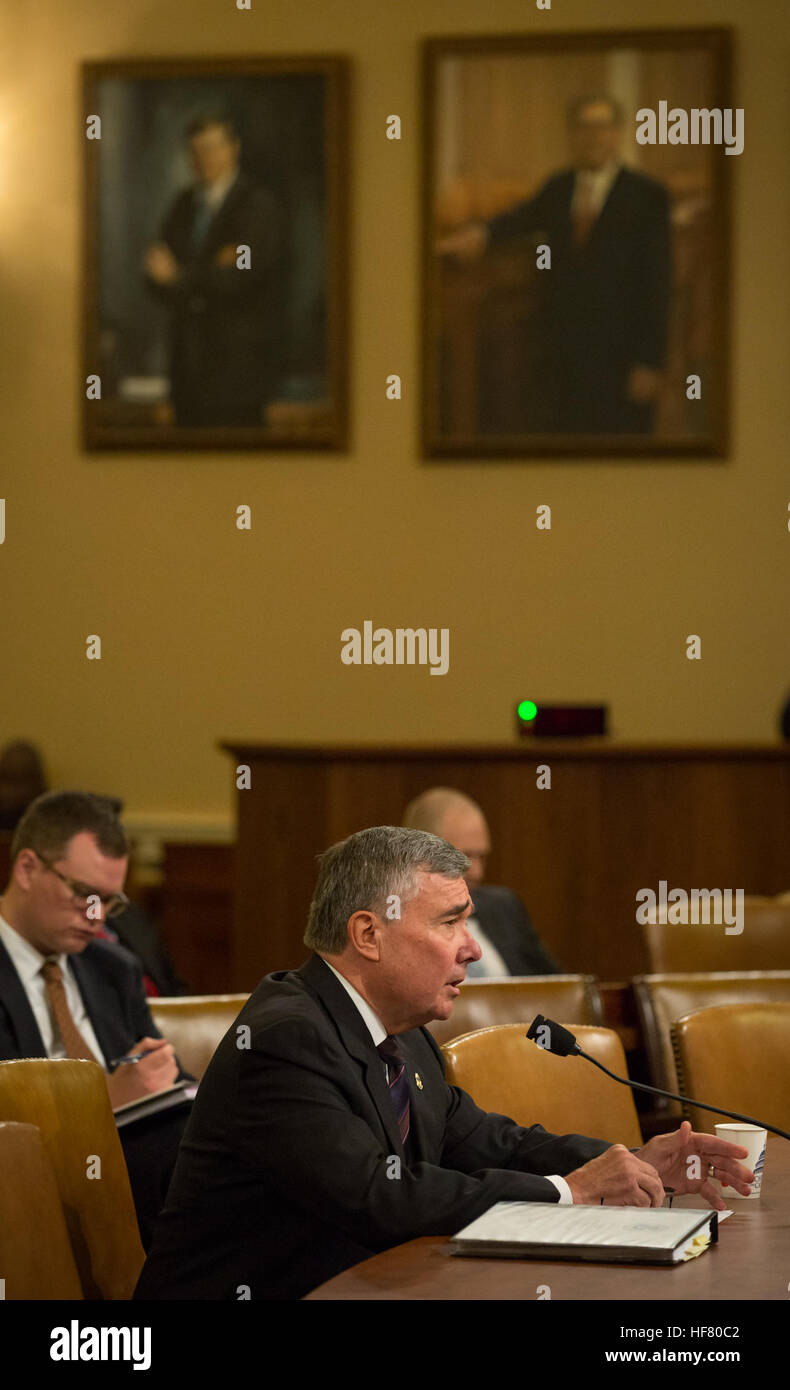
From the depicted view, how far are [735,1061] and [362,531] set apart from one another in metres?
5.56

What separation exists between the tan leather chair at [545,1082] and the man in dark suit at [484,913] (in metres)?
2.08

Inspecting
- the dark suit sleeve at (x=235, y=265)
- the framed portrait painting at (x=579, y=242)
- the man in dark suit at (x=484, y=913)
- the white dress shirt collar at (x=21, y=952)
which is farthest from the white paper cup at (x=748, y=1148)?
the dark suit sleeve at (x=235, y=265)

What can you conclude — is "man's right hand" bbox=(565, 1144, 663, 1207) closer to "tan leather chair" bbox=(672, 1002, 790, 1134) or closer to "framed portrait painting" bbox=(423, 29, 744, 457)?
"tan leather chair" bbox=(672, 1002, 790, 1134)

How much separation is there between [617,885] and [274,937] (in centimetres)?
130

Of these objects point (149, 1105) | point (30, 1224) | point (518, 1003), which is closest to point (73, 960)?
point (149, 1105)

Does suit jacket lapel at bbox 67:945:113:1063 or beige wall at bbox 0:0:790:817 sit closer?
suit jacket lapel at bbox 67:945:113:1063

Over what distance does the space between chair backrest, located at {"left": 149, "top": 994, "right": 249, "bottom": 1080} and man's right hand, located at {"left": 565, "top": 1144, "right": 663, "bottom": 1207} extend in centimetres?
145

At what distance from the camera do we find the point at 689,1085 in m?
3.61

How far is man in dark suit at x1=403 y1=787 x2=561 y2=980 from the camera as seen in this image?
568 cm

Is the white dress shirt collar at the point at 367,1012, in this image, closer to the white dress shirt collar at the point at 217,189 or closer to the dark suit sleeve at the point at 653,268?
the dark suit sleeve at the point at 653,268

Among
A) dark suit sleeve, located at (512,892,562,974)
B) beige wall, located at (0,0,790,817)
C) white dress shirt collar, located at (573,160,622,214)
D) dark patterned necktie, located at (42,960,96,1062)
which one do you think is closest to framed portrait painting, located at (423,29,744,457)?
white dress shirt collar, located at (573,160,622,214)

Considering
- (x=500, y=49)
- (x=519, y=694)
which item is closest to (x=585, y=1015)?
(x=519, y=694)

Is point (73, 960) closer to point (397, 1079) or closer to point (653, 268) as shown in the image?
point (397, 1079)
